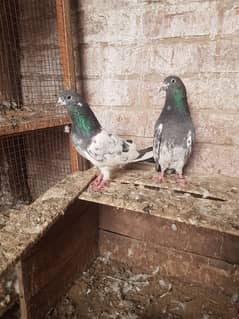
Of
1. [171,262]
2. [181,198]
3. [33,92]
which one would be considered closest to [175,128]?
[181,198]

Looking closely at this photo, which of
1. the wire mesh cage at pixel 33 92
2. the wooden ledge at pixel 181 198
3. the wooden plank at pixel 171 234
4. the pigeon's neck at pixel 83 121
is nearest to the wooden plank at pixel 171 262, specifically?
the wooden plank at pixel 171 234

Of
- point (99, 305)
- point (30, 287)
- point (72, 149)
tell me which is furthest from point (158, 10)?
point (99, 305)

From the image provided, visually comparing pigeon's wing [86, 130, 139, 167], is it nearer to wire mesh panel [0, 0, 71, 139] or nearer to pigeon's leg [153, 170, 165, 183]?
pigeon's leg [153, 170, 165, 183]

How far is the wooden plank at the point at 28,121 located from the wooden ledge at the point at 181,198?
41cm

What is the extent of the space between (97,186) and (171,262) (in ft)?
2.37

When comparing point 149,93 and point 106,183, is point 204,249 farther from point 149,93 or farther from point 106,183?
point 149,93

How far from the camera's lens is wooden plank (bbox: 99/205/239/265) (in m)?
1.47

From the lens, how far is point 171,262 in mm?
1609

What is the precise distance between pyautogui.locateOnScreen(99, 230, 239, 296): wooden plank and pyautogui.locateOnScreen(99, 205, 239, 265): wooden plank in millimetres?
34

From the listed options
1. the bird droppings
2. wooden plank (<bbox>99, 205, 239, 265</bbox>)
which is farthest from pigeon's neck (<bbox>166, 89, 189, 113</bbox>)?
the bird droppings

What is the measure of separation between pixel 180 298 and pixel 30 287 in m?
0.82

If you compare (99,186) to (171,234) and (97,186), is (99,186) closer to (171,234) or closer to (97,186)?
(97,186)

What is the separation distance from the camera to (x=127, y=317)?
1.36 meters

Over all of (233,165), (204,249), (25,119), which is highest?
(25,119)
